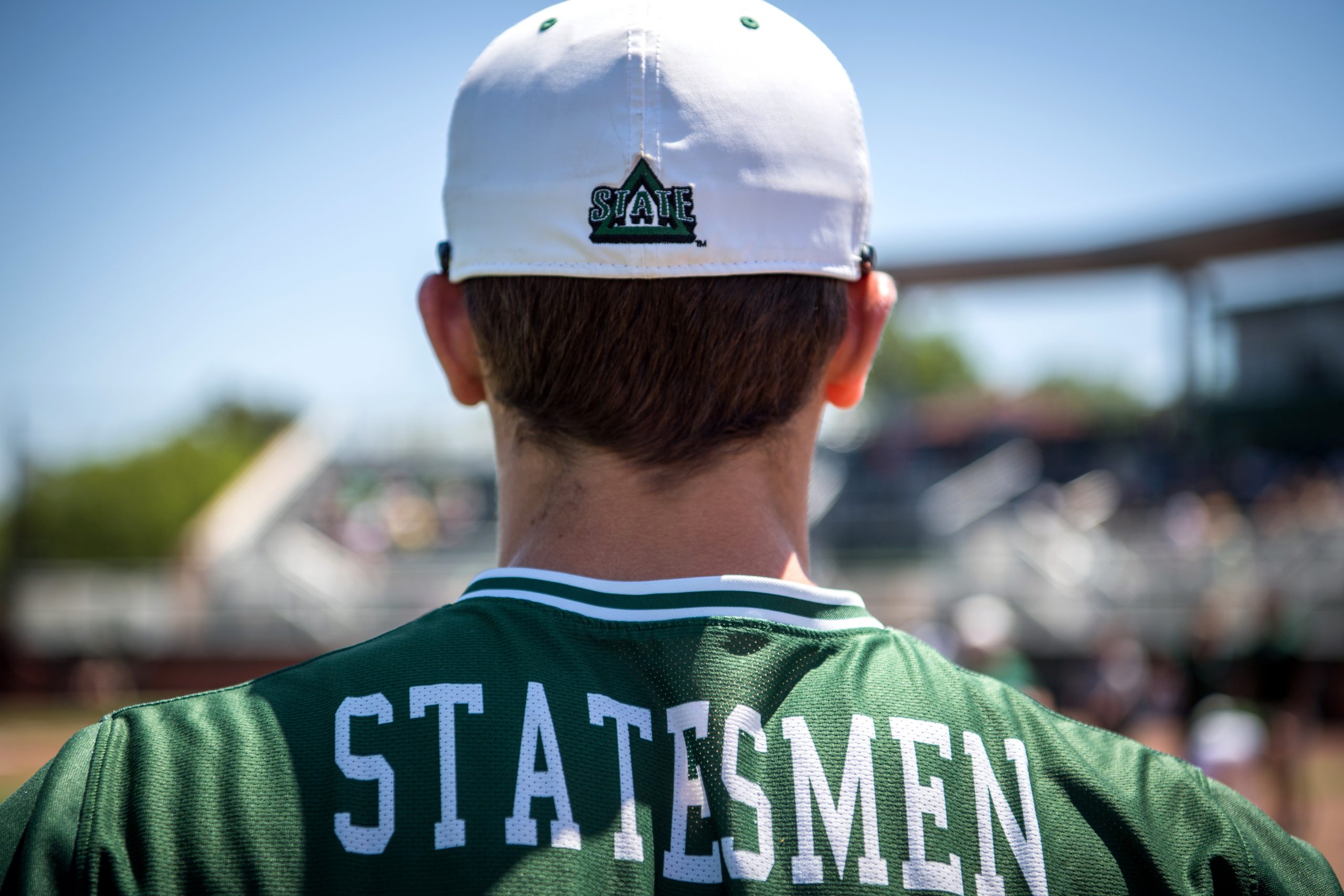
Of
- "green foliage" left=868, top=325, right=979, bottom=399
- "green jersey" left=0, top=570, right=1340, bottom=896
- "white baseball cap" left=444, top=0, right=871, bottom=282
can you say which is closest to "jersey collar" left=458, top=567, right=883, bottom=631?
"green jersey" left=0, top=570, right=1340, bottom=896

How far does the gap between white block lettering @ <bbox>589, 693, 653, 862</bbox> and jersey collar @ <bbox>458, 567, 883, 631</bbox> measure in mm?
99

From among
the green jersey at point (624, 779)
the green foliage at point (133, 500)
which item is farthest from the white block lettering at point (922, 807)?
the green foliage at point (133, 500)

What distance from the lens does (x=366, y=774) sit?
43.2 inches

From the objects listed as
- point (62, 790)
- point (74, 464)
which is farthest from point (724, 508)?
point (74, 464)

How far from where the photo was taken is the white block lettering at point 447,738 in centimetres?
108

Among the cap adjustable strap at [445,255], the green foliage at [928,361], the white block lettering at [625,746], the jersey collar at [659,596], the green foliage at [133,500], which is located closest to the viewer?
the white block lettering at [625,746]

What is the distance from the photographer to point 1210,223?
21203mm

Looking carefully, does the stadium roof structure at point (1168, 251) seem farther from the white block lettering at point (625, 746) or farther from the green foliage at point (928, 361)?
the green foliage at point (928, 361)

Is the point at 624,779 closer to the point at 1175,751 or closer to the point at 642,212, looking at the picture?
the point at 642,212

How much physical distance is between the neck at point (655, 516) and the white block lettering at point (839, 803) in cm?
21

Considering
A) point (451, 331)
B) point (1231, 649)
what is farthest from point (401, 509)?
point (451, 331)

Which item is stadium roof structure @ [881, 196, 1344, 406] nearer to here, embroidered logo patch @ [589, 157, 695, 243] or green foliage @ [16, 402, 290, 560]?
embroidered logo patch @ [589, 157, 695, 243]

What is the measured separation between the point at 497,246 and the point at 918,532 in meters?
16.9

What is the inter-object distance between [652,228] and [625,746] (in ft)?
2.02
